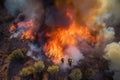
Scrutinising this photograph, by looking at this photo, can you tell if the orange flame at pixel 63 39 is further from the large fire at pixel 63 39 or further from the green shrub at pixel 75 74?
the green shrub at pixel 75 74

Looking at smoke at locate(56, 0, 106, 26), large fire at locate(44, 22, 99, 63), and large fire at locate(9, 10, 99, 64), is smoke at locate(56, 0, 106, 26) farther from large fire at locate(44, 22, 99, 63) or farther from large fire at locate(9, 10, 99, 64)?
large fire at locate(44, 22, 99, 63)

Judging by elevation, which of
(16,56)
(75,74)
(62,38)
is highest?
(62,38)

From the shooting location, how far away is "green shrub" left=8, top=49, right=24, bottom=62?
2475 cm

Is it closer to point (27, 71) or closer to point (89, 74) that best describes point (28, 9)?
point (27, 71)

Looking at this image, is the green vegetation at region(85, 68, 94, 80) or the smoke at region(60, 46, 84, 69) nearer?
the green vegetation at region(85, 68, 94, 80)

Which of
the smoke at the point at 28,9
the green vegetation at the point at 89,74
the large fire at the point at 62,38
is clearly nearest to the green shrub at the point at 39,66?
the large fire at the point at 62,38

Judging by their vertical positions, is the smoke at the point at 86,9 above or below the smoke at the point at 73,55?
above

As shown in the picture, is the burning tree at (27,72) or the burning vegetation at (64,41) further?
the burning vegetation at (64,41)

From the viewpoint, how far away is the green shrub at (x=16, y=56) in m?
24.8

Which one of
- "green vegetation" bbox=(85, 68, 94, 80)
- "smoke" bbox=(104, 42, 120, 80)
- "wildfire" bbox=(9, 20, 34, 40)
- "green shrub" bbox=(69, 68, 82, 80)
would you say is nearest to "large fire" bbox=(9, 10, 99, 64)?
"wildfire" bbox=(9, 20, 34, 40)

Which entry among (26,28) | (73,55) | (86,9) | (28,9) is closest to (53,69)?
(73,55)

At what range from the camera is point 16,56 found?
24.8m

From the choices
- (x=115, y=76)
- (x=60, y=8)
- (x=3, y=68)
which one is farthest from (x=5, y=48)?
(x=115, y=76)

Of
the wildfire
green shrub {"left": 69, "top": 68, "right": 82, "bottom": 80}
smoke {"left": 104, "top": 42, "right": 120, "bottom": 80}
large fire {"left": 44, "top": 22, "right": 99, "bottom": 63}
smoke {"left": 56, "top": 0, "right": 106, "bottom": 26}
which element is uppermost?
smoke {"left": 56, "top": 0, "right": 106, "bottom": 26}
